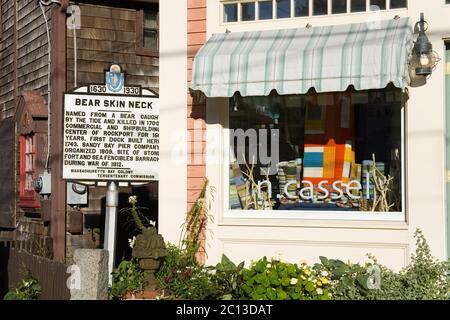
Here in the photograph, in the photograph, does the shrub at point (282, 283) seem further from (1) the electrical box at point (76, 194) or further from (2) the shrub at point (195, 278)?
(1) the electrical box at point (76, 194)

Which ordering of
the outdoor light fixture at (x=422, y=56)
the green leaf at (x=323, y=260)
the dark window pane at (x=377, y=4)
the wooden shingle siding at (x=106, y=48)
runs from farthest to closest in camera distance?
the wooden shingle siding at (x=106, y=48), the dark window pane at (x=377, y=4), the green leaf at (x=323, y=260), the outdoor light fixture at (x=422, y=56)

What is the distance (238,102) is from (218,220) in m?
1.48

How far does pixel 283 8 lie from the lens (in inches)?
347

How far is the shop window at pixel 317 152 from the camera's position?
27.7 feet

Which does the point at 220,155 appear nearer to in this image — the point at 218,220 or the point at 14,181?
the point at 218,220

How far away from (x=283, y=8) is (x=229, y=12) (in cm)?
70

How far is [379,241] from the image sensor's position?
26.6 ft

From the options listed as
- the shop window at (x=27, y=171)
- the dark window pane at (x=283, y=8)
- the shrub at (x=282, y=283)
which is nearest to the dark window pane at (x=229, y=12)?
the dark window pane at (x=283, y=8)

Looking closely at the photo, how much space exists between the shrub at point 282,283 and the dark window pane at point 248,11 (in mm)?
3043

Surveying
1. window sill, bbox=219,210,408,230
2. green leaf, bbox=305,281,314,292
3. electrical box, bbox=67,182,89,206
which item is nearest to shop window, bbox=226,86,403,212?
window sill, bbox=219,210,408,230

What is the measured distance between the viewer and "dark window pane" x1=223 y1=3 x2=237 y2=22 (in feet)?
29.7

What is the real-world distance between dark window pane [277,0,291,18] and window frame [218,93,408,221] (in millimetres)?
1232

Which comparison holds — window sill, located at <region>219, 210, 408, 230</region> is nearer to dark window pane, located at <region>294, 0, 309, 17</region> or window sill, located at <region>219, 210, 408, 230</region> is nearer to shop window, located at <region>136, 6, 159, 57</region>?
dark window pane, located at <region>294, 0, 309, 17</region>

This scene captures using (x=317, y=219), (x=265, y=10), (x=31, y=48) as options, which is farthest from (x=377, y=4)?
(x=31, y=48)
